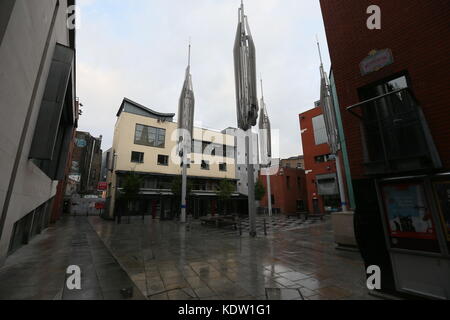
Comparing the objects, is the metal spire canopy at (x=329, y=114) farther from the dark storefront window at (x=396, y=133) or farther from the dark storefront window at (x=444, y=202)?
the dark storefront window at (x=444, y=202)

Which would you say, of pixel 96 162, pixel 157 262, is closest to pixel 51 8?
pixel 157 262

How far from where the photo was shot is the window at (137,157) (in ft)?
86.2

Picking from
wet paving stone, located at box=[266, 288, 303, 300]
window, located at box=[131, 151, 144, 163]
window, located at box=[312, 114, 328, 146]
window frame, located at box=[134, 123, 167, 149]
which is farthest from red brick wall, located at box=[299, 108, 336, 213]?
wet paving stone, located at box=[266, 288, 303, 300]

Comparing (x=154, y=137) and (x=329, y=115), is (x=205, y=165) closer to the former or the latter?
(x=154, y=137)

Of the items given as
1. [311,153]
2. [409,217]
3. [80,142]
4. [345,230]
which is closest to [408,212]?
[409,217]

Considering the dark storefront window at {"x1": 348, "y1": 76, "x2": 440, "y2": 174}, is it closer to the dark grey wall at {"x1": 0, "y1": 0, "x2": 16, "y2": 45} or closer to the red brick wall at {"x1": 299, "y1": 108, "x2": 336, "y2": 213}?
Result: the dark grey wall at {"x1": 0, "y1": 0, "x2": 16, "y2": 45}

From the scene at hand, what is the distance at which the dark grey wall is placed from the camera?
3655 millimetres

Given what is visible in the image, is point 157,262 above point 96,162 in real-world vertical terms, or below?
below

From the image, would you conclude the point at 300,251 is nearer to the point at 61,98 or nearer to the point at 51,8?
the point at 61,98

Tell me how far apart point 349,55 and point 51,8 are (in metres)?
9.87

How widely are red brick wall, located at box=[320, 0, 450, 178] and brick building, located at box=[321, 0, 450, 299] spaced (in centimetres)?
2

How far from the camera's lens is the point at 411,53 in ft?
13.5

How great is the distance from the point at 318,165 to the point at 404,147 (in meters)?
30.6

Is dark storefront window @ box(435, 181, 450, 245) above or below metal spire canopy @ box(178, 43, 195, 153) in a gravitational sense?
below
